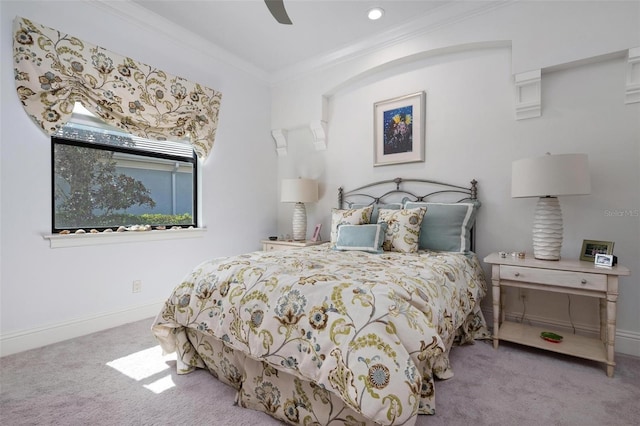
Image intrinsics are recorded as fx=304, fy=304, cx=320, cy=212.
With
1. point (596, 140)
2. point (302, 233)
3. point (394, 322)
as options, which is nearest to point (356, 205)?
point (302, 233)

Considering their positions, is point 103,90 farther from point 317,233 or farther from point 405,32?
point 405,32

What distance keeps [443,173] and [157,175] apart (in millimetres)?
2914

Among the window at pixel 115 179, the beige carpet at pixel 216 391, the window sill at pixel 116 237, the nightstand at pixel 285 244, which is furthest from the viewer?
the nightstand at pixel 285 244

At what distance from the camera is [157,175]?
317cm

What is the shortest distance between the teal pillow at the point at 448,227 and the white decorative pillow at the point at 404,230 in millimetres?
115

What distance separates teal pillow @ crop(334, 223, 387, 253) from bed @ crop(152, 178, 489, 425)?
0.07 m

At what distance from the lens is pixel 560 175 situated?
1.99 metres

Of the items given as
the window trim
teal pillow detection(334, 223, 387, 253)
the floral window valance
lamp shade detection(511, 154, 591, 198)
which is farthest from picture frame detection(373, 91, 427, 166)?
the window trim

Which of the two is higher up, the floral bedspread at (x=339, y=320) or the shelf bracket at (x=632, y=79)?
the shelf bracket at (x=632, y=79)

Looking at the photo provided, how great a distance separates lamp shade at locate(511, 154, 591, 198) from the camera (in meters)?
1.98

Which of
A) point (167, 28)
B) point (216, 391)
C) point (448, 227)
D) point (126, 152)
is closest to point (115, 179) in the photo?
point (126, 152)

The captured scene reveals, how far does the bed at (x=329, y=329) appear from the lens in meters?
1.09

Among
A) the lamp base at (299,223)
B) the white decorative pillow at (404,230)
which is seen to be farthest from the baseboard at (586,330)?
the lamp base at (299,223)

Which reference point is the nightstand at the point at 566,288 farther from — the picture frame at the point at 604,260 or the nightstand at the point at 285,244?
the nightstand at the point at 285,244
